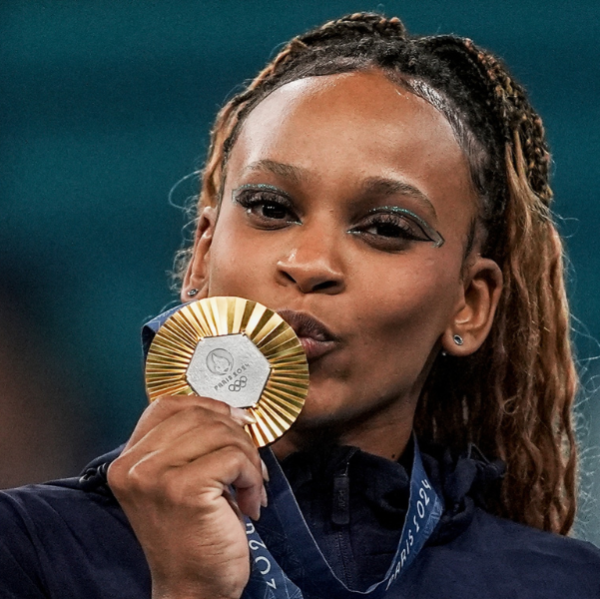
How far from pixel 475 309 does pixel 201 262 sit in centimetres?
54

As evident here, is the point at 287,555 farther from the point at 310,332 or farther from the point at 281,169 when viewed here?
the point at 281,169

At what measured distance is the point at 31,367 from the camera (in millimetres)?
3273

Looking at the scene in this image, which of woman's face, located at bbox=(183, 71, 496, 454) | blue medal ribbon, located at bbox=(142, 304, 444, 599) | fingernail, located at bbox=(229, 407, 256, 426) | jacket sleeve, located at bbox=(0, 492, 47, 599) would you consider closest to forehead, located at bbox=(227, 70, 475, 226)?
woman's face, located at bbox=(183, 71, 496, 454)

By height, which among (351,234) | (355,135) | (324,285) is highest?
(355,135)

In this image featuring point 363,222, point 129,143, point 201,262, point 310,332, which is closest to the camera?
point 310,332

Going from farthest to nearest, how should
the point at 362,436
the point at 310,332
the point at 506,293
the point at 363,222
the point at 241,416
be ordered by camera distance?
the point at 506,293, the point at 362,436, the point at 363,222, the point at 310,332, the point at 241,416

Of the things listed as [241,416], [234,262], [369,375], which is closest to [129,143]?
[234,262]

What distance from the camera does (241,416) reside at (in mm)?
1957

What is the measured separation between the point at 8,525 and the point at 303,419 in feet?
1.70

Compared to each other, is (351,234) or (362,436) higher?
(351,234)

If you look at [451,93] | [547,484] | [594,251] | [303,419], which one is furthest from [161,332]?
[594,251]

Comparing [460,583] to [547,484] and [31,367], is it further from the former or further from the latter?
[31,367]

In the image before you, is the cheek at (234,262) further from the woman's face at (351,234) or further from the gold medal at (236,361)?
the gold medal at (236,361)

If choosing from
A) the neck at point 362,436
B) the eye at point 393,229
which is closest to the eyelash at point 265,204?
the eye at point 393,229
